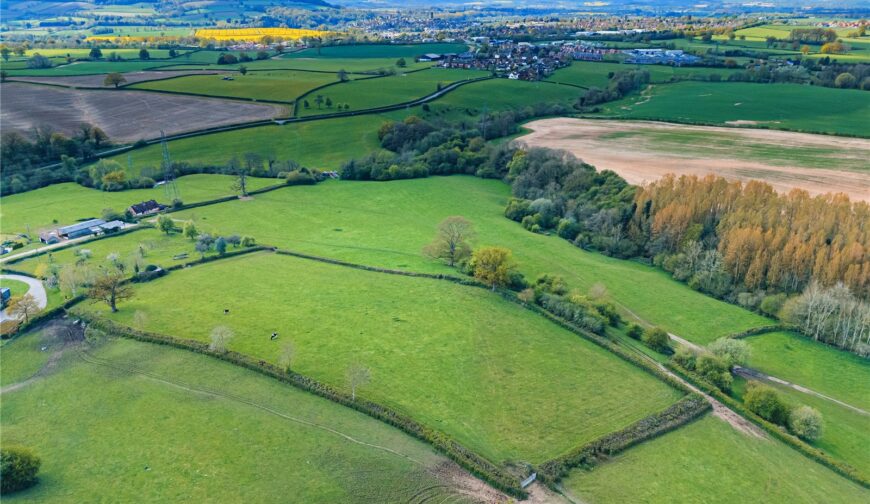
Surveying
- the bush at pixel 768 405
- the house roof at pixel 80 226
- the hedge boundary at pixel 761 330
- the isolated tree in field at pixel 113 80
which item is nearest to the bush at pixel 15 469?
the house roof at pixel 80 226

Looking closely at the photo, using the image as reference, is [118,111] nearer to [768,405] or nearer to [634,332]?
[634,332]

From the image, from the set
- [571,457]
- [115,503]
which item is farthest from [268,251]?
[571,457]

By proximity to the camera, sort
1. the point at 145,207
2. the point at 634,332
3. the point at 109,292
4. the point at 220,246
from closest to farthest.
Result: the point at 109,292 → the point at 634,332 → the point at 220,246 → the point at 145,207

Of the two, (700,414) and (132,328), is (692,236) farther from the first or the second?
(132,328)

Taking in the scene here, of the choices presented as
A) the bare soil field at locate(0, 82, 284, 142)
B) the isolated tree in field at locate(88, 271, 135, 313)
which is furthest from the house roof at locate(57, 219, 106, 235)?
the bare soil field at locate(0, 82, 284, 142)

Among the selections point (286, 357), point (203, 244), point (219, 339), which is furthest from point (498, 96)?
point (286, 357)

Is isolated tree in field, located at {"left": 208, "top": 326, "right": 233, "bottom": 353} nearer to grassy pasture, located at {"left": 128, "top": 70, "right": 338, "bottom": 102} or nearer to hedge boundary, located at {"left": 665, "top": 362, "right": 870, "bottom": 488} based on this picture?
hedge boundary, located at {"left": 665, "top": 362, "right": 870, "bottom": 488}

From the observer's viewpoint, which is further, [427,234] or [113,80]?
[113,80]

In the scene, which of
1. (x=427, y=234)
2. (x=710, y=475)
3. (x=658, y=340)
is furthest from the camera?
(x=427, y=234)
